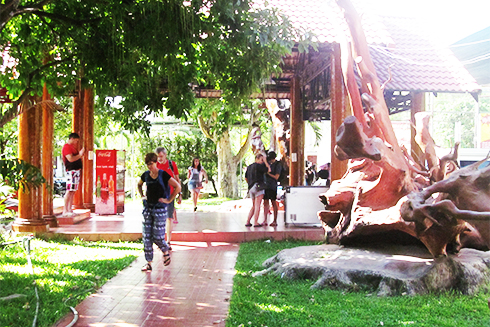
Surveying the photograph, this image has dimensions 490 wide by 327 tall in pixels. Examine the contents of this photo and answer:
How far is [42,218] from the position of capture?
10047 mm

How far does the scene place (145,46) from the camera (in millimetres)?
5809

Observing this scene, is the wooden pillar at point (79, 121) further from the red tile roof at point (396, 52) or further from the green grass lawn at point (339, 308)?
the green grass lawn at point (339, 308)

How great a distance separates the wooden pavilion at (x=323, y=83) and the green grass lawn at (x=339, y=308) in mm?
3885

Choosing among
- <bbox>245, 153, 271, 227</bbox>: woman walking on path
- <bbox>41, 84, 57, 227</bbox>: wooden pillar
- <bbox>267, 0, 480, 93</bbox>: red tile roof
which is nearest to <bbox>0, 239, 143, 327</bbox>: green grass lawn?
<bbox>41, 84, 57, 227</bbox>: wooden pillar

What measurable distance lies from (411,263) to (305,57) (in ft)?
31.2

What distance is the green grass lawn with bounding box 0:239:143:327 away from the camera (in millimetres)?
4688

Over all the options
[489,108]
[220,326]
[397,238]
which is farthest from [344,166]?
[489,108]

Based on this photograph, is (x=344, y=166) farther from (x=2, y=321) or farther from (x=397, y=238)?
(x=2, y=321)

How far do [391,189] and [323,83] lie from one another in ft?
24.2

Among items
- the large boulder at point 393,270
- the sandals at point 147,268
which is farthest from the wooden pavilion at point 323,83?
the sandals at point 147,268

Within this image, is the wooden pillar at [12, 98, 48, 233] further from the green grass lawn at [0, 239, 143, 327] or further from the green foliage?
the green foliage

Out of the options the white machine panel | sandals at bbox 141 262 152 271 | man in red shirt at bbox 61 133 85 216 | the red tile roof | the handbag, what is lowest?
sandals at bbox 141 262 152 271

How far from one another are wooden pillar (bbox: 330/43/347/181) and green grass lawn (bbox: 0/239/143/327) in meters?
4.67

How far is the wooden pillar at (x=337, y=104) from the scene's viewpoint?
433 inches
